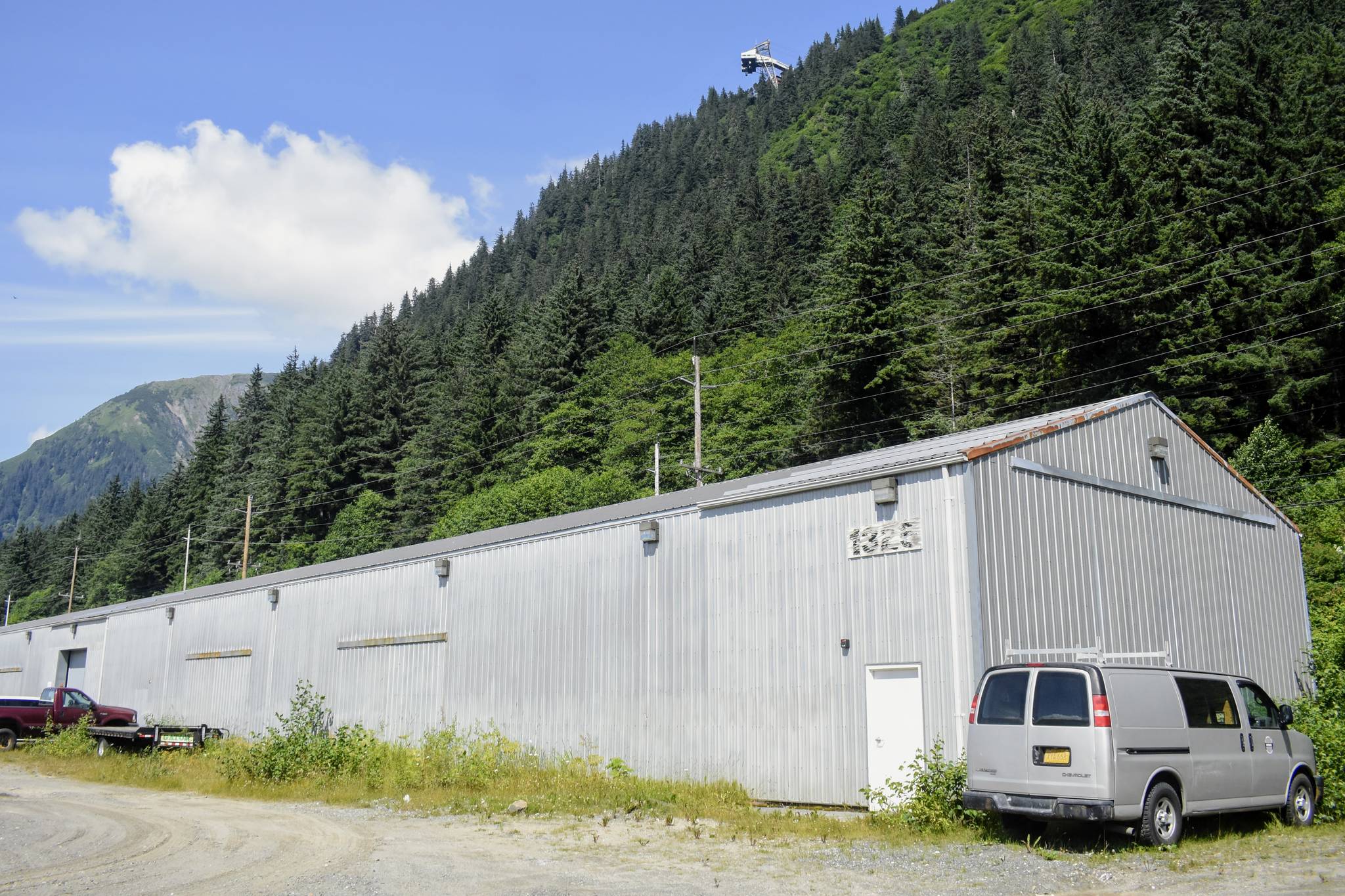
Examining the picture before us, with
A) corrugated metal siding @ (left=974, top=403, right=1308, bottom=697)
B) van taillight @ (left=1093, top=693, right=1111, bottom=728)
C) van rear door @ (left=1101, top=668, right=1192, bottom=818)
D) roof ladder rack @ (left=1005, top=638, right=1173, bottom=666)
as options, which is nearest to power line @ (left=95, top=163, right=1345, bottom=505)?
corrugated metal siding @ (left=974, top=403, right=1308, bottom=697)

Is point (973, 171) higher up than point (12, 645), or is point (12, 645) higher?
point (973, 171)

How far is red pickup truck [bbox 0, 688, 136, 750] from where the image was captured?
29.5 meters

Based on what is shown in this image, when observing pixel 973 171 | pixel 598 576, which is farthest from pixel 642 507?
pixel 973 171

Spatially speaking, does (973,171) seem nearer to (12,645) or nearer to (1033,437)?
(1033,437)

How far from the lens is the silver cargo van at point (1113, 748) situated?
1081cm

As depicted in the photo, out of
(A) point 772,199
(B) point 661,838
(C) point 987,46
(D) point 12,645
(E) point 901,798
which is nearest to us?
(B) point 661,838

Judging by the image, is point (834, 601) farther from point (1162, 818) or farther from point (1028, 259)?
point (1028, 259)

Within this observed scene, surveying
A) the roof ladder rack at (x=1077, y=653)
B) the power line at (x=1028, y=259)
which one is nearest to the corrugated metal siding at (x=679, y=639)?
the roof ladder rack at (x=1077, y=653)

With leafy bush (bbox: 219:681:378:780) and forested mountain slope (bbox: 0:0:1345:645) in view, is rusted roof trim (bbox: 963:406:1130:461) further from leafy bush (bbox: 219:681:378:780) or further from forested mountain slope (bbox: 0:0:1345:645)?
leafy bush (bbox: 219:681:378:780)

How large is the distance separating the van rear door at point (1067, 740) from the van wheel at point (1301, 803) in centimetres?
417

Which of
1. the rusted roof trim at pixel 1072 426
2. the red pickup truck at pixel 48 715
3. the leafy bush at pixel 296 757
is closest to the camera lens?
the rusted roof trim at pixel 1072 426

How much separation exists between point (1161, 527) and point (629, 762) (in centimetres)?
1042

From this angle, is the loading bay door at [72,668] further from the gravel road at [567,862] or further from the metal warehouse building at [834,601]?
the gravel road at [567,862]

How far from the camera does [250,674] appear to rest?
2964 centimetres
